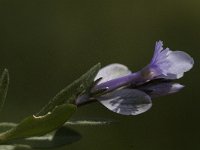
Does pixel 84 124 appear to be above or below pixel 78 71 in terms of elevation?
above

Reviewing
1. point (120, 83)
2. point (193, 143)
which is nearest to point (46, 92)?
point (193, 143)

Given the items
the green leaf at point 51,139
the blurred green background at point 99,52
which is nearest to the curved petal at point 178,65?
the green leaf at point 51,139

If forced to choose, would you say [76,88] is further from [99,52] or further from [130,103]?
[99,52]

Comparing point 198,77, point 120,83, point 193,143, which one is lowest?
point 193,143

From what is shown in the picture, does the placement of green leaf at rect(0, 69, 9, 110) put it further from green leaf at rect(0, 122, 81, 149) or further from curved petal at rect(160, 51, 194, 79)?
curved petal at rect(160, 51, 194, 79)

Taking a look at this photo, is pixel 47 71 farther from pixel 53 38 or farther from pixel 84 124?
pixel 84 124

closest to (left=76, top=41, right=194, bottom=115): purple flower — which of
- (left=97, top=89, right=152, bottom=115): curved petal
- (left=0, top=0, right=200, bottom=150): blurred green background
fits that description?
(left=97, top=89, right=152, bottom=115): curved petal
